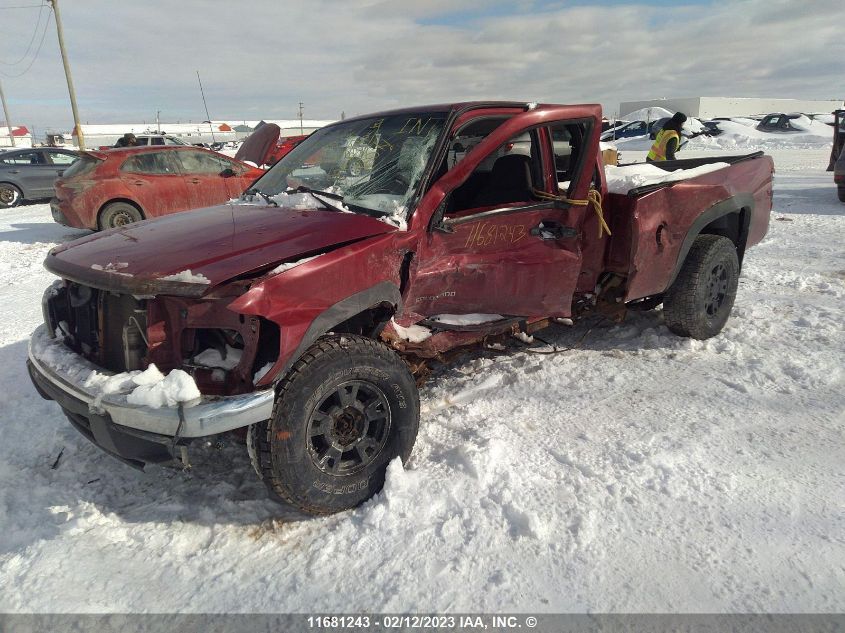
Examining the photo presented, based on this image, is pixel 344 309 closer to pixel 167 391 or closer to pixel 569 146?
pixel 167 391

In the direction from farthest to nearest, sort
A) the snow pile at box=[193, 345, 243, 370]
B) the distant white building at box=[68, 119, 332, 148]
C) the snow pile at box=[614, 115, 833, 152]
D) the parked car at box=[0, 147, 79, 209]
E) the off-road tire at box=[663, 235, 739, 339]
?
the distant white building at box=[68, 119, 332, 148] → the snow pile at box=[614, 115, 833, 152] → the parked car at box=[0, 147, 79, 209] → the off-road tire at box=[663, 235, 739, 339] → the snow pile at box=[193, 345, 243, 370]

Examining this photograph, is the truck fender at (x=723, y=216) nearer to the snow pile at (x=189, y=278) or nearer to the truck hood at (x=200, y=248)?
the truck hood at (x=200, y=248)

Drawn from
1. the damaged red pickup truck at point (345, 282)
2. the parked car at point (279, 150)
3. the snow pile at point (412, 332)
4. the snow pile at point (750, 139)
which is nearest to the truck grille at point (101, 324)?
the damaged red pickup truck at point (345, 282)

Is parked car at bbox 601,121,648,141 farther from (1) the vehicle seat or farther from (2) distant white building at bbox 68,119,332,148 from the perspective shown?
(1) the vehicle seat

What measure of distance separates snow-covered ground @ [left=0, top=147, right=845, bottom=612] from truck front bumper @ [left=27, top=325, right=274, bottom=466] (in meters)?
0.48

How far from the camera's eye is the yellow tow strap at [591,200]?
3402 mm

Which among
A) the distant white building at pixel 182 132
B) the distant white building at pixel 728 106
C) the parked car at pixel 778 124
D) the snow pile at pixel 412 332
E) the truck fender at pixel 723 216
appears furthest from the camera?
the distant white building at pixel 728 106

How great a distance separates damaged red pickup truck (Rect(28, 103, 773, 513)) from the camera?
228 cm

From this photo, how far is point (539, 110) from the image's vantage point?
10.9ft

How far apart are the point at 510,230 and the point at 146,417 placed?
2109 millimetres

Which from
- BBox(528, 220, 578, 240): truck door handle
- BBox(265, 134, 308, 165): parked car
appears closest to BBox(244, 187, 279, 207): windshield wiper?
BBox(265, 134, 308, 165): parked car

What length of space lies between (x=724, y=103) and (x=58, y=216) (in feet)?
202

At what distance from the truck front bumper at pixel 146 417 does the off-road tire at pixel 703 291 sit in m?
3.31

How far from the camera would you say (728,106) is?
55406 millimetres
